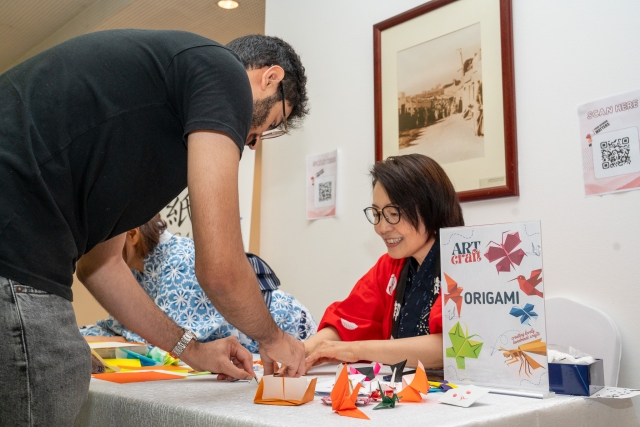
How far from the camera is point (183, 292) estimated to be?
197 cm

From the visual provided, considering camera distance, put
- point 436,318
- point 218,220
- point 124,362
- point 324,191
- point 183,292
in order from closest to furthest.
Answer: point 218,220
point 436,318
point 124,362
point 183,292
point 324,191

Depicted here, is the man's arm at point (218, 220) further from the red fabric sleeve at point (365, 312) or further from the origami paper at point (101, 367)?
the red fabric sleeve at point (365, 312)

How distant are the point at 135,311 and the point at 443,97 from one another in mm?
1362

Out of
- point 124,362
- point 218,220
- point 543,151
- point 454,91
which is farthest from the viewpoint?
point 454,91

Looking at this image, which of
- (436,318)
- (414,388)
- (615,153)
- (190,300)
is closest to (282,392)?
(414,388)

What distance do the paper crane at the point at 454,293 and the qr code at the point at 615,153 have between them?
2.63 feet

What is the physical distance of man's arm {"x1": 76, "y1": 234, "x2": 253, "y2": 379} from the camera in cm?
121

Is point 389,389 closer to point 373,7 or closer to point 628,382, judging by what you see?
point 628,382

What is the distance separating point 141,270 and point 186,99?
1.44m

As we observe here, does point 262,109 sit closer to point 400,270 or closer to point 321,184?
point 400,270

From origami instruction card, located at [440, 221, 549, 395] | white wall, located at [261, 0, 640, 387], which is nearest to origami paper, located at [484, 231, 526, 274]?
origami instruction card, located at [440, 221, 549, 395]

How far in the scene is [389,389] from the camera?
1016mm

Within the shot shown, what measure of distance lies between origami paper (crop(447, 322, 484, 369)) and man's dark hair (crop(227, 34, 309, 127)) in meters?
0.56

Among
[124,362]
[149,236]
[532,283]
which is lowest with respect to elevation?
[124,362]
